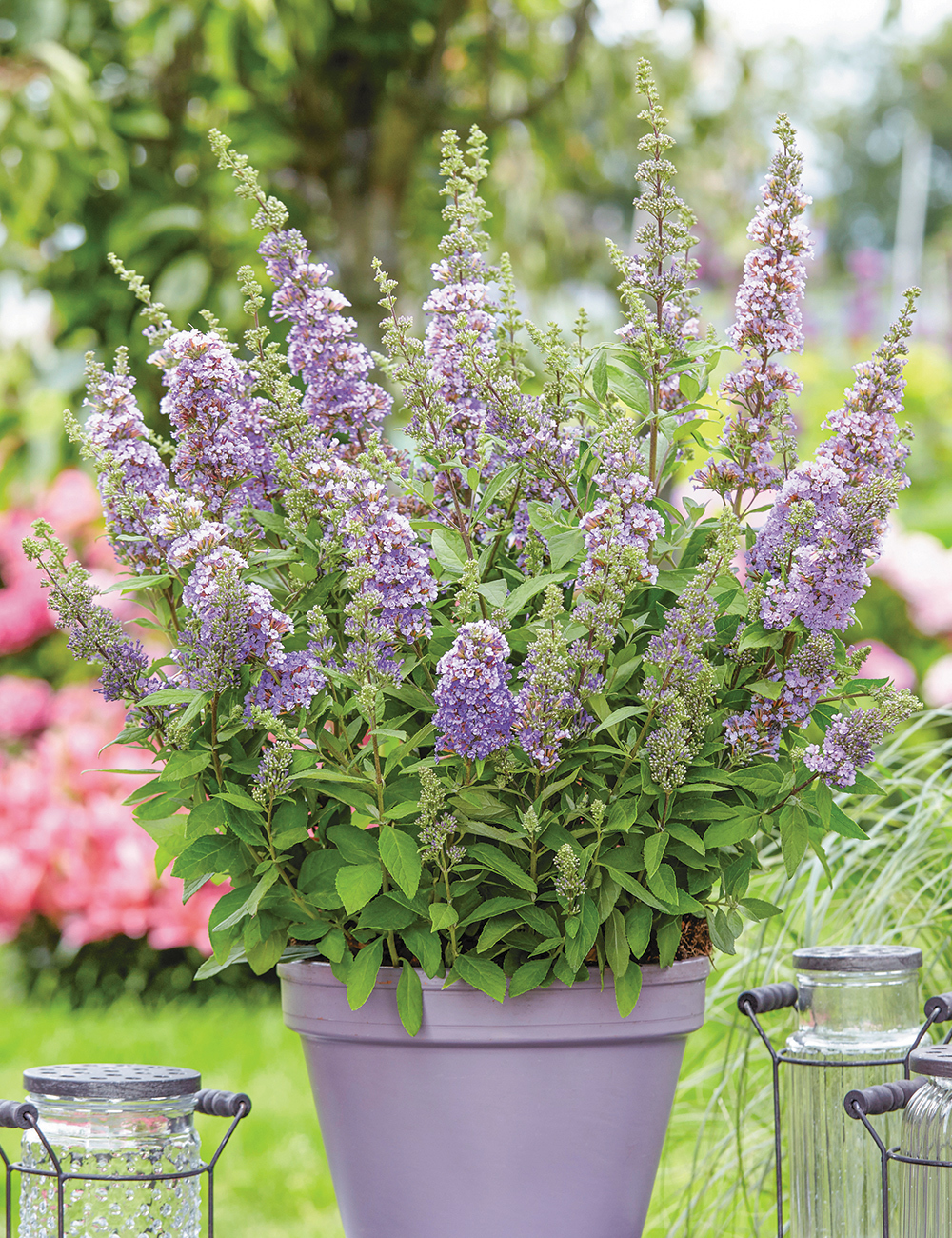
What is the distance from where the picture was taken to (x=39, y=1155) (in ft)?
2.44

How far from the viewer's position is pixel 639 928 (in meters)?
0.72

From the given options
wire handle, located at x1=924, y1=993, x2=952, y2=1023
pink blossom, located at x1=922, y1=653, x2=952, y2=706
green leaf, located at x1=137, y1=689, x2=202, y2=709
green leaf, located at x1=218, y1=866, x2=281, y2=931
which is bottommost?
wire handle, located at x1=924, y1=993, x2=952, y2=1023

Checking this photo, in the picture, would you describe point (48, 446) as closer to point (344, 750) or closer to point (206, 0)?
point (206, 0)

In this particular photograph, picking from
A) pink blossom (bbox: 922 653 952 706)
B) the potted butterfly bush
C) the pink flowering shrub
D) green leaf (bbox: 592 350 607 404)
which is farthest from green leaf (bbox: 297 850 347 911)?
pink blossom (bbox: 922 653 952 706)

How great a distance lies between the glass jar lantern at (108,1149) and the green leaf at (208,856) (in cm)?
12

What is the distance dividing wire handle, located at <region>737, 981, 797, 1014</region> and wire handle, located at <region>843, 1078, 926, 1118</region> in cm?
16

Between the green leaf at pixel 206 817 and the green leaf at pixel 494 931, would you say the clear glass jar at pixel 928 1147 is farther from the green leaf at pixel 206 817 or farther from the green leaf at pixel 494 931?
the green leaf at pixel 206 817

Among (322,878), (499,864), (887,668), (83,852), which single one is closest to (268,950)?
(322,878)

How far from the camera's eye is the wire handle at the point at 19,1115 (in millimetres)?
703

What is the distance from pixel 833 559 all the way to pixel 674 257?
0.76 feet

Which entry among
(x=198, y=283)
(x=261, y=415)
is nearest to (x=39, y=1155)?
(x=261, y=415)

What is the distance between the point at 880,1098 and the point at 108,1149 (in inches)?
17.6

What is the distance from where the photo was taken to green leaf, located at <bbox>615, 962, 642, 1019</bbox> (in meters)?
0.71

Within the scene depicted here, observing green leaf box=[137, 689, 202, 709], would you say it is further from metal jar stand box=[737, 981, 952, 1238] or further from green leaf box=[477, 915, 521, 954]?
metal jar stand box=[737, 981, 952, 1238]
